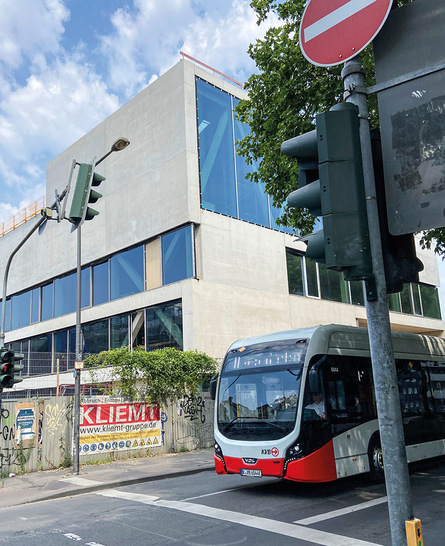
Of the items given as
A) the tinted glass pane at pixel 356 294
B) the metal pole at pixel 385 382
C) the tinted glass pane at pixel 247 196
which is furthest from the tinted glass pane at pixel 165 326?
the metal pole at pixel 385 382

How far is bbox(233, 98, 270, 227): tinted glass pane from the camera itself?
24891mm

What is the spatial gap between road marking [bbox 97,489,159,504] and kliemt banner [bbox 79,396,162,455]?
4562mm

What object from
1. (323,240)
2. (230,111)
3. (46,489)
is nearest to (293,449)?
(46,489)

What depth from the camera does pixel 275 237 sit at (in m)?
26.1

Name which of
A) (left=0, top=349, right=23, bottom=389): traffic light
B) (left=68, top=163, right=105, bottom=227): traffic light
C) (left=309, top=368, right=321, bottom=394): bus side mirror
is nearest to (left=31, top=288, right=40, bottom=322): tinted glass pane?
(left=0, top=349, right=23, bottom=389): traffic light

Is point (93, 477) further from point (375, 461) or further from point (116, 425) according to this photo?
point (375, 461)

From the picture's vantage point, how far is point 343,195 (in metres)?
3.36

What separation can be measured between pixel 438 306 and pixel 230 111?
2102cm

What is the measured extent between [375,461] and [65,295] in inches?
859

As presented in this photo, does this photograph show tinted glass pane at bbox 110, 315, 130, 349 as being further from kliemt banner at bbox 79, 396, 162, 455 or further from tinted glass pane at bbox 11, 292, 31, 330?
Result: tinted glass pane at bbox 11, 292, 31, 330

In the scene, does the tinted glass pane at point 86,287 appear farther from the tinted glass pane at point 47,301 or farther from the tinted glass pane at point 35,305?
the tinted glass pane at point 35,305

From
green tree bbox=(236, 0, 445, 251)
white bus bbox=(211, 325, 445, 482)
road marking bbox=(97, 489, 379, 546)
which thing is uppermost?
green tree bbox=(236, 0, 445, 251)

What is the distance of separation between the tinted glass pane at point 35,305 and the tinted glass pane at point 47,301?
2.01 ft

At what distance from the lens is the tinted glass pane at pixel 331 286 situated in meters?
28.3
